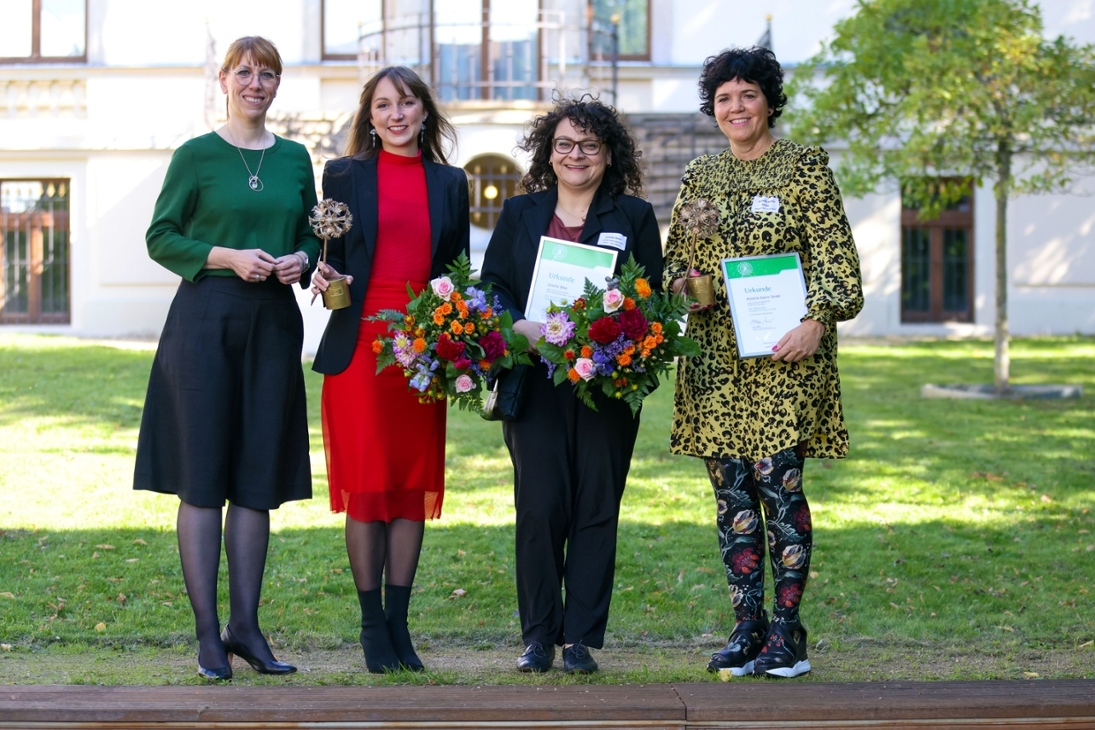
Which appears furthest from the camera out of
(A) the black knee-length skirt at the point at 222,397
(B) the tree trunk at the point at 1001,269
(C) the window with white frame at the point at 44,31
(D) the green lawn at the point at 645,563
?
(C) the window with white frame at the point at 44,31

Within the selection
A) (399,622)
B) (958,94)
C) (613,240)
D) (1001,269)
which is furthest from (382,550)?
(1001,269)

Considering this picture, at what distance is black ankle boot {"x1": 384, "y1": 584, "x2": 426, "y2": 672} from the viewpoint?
4.48 metres

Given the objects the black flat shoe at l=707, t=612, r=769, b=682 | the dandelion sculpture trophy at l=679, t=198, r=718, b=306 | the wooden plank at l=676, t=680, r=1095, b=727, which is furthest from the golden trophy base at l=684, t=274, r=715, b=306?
the wooden plank at l=676, t=680, r=1095, b=727

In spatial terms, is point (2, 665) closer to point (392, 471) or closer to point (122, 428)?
point (392, 471)

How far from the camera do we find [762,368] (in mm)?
4297

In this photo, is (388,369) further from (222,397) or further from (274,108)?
(274,108)

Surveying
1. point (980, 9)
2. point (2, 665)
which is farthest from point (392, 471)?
point (980, 9)

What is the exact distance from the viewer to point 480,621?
5.52 m

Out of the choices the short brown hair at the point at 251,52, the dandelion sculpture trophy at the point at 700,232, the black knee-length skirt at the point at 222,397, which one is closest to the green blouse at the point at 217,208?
the black knee-length skirt at the point at 222,397

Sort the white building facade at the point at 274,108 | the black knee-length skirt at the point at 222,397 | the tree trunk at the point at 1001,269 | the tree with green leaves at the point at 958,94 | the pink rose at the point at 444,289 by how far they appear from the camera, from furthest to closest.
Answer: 1. the white building facade at the point at 274,108
2. the tree trunk at the point at 1001,269
3. the tree with green leaves at the point at 958,94
4. the black knee-length skirt at the point at 222,397
5. the pink rose at the point at 444,289

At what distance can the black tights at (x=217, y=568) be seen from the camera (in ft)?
14.0

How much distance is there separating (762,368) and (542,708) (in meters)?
1.40

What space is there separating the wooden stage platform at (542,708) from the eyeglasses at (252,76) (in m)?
1.99

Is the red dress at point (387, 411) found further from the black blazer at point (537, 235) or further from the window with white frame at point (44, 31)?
the window with white frame at point (44, 31)
